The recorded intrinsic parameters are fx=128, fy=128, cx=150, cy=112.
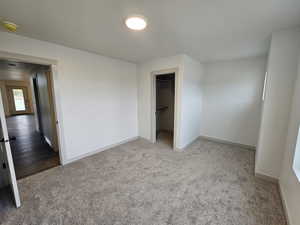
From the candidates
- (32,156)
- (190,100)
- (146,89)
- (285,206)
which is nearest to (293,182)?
(285,206)

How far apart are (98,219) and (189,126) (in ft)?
9.39

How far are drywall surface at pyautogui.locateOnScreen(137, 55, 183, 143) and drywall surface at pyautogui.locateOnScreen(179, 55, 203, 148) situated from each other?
0.52m

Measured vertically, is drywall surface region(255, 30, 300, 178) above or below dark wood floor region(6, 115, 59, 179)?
above

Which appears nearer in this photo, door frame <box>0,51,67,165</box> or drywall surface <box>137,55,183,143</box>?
door frame <box>0,51,67,165</box>

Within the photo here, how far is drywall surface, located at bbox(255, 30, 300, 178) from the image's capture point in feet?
6.13

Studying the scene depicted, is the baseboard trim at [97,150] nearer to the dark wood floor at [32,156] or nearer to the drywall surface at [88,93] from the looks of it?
the drywall surface at [88,93]

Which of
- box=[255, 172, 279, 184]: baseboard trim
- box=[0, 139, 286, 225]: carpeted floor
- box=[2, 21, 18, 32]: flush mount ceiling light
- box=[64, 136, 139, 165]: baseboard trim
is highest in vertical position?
box=[2, 21, 18, 32]: flush mount ceiling light

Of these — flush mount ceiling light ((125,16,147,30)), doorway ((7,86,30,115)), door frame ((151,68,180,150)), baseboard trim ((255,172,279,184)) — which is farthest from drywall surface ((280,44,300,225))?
doorway ((7,86,30,115))

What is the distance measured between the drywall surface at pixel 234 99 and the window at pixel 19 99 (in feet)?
39.6

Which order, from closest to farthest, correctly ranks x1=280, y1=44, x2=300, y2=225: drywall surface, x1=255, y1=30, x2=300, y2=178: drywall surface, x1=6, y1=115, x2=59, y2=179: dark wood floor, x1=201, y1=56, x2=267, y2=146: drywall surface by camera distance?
1. x1=280, y1=44, x2=300, y2=225: drywall surface
2. x1=255, y1=30, x2=300, y2=178: drywall surface
3. x1=6, y1=115, x2=59, y2=179: dark wood floor
4. x1=201, y1=56, x2=267, y2=146: drywall surface

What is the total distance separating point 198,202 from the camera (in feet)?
5.75

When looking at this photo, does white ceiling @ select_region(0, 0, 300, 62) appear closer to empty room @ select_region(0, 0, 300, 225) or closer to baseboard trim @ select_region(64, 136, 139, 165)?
empty room @ select_region(0, 0, 300, 225)

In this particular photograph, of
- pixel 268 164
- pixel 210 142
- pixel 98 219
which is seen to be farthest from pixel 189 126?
pixel 98 219

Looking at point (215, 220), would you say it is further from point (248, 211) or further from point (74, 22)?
point (74, 22)
